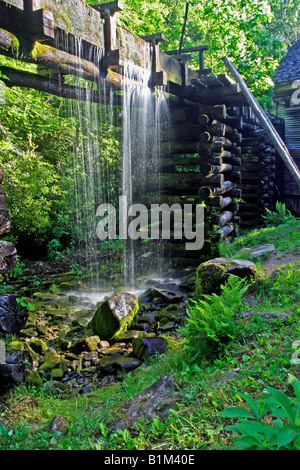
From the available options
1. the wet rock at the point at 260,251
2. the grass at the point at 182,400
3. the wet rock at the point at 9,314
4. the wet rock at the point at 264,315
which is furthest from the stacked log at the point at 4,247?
the wet rock at the point at 260,251

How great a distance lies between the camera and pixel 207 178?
380 inches

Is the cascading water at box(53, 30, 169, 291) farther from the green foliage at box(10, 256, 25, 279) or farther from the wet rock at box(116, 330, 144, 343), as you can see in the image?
the wet rock at box(116, 330, 144, 343)

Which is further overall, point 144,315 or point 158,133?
point 158,133

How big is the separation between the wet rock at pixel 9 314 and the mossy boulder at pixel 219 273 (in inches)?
107

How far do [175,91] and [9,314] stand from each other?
7.14 metres

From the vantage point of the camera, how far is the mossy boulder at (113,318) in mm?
5785

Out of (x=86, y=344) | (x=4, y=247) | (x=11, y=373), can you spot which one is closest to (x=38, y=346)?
(x=86, y=344)

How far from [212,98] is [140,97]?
107 inches

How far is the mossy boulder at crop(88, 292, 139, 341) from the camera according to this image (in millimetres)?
5785

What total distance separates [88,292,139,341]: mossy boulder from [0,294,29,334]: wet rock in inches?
55.3
